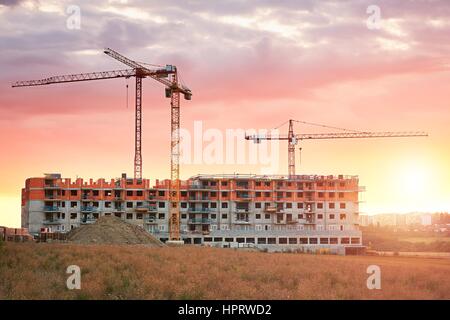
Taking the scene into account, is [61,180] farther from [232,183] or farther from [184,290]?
[184,290]

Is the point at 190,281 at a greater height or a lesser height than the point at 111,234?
greater

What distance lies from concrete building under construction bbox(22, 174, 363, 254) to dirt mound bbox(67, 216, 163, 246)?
32794mm

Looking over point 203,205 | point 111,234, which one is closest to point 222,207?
point 203,205

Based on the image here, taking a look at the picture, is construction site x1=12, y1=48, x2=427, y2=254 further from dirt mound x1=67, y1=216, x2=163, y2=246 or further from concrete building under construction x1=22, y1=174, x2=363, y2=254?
dirt mound x1=67, y1=216, x2=163, y2=246

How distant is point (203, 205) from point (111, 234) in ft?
153

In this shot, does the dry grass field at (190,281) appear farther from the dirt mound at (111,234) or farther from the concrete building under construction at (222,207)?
the concrete building under construction at (222,207)

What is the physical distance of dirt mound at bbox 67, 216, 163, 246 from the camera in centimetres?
6606

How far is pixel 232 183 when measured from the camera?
114 m

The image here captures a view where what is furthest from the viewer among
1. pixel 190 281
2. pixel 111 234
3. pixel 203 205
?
pixel 203 205

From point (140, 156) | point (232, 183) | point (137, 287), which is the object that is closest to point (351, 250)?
point (232, 183)

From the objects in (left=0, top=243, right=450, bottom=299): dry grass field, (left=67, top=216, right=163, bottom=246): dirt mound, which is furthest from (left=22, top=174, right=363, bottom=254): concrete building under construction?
(left=0, top=243, right=450, bottom=299): dry grass field

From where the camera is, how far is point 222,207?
113562mm

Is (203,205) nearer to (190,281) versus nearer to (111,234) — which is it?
(111,234)
